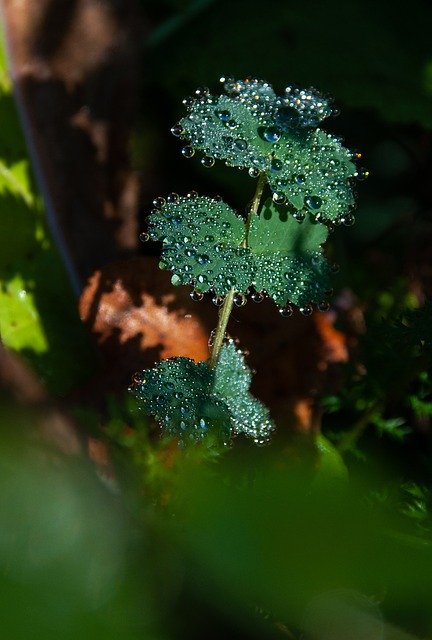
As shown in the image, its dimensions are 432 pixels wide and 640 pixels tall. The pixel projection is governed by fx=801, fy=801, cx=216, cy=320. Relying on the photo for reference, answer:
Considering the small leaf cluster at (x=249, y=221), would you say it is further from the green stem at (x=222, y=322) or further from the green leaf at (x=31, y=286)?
the green leaf at (x=31, y=286)

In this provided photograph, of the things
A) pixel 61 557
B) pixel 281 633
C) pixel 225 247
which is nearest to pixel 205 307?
pixel 225 247

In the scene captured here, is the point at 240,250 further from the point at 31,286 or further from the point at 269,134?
the point at 31,286

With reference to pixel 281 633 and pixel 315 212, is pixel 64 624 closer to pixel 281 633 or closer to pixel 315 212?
pixel 281 633

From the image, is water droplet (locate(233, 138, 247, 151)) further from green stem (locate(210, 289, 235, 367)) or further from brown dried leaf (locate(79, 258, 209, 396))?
brown dried leaf (locate(79, 258, 209, 396))

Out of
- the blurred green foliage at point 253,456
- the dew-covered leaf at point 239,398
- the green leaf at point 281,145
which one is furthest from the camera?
the dew-covered leaf at point 239,398

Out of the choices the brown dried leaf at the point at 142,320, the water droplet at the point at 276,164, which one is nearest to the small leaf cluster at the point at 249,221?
the water droplet at the point at 276,164
